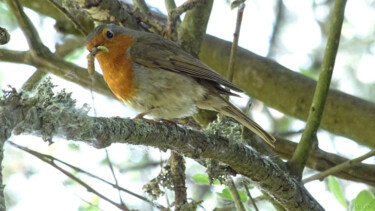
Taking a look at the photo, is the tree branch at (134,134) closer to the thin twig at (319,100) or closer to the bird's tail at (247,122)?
the thin twig at (319,100)

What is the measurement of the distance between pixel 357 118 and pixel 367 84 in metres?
2.52

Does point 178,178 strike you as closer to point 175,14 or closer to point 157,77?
point 157,77

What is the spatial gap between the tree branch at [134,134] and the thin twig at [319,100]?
0.72 ft

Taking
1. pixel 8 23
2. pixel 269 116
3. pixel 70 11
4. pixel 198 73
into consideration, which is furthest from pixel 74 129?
pixel 269 116

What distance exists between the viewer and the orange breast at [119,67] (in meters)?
3.67

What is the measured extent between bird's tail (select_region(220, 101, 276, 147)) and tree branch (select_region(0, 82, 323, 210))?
1.55 feet

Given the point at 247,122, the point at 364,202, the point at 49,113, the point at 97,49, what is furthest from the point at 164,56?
the point at 49,113

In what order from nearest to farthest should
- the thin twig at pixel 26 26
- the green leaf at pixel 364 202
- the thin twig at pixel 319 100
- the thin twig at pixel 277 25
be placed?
1. the green leaf at pixel 364 202
2. the thin twig at pixel 319 100
3. the thin twig at pixel 26 26
4. the thin twig at pixel 277 25

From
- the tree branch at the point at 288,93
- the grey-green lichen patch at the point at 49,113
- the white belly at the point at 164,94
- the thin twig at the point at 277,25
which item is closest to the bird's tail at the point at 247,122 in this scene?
the white belly at the point at 164,94

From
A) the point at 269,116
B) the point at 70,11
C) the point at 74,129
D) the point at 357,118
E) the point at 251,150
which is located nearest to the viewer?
the point at 74,129

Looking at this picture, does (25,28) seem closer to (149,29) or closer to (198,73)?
(149,29)

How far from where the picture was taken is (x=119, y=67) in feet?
12.4

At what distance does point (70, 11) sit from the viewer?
408cm

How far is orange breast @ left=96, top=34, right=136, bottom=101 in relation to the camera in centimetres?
367
